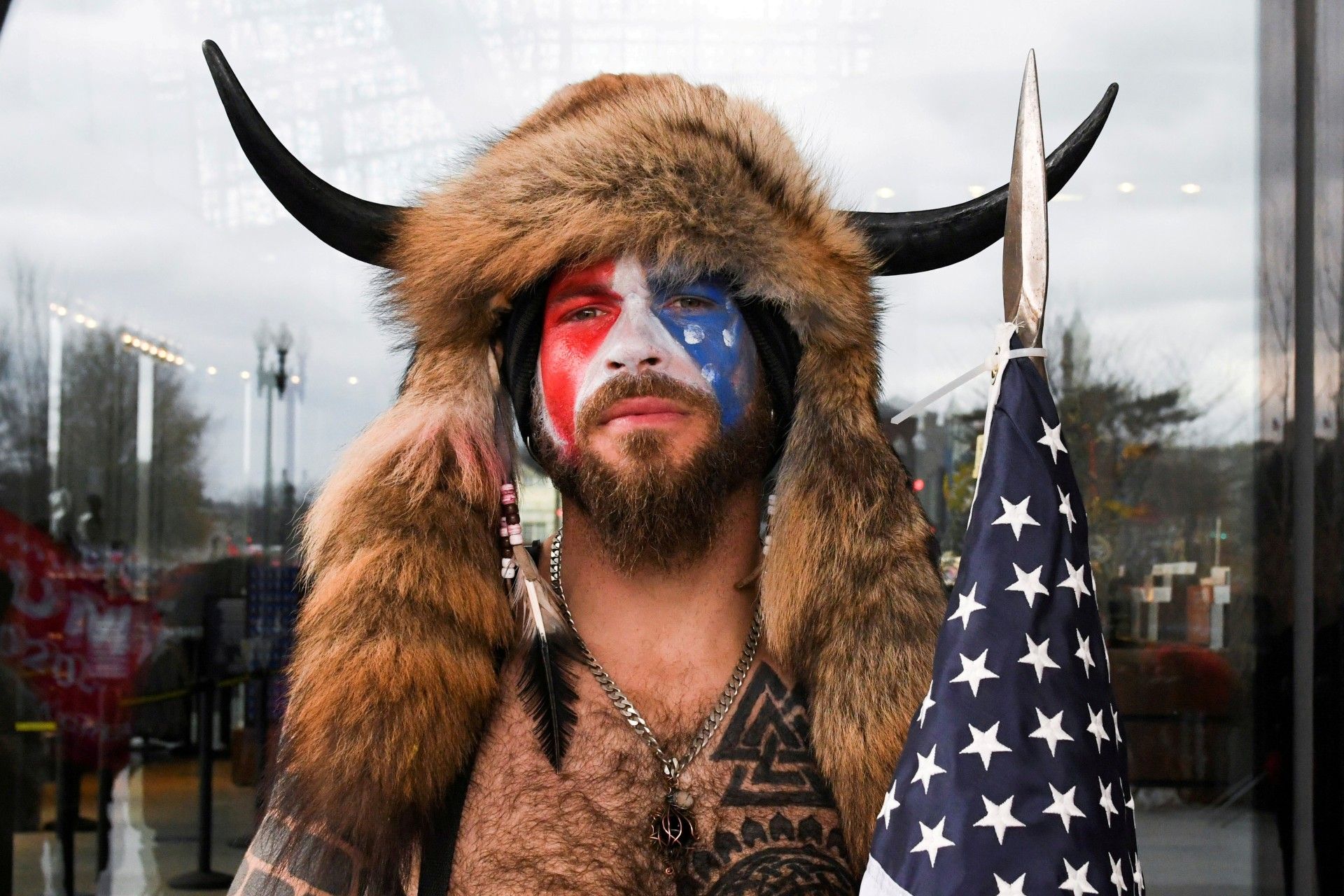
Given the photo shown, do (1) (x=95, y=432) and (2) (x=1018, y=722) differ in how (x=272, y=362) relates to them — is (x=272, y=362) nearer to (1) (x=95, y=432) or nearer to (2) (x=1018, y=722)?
(1) (x=95, y=432)

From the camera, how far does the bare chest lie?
1.64m

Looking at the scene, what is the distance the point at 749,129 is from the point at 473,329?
1.77ft

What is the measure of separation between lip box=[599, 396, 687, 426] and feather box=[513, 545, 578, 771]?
272 mm

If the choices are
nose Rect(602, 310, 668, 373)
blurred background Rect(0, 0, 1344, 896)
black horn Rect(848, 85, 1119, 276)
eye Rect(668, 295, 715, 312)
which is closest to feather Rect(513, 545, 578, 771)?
nose Rect(602, 310, 668, 373)

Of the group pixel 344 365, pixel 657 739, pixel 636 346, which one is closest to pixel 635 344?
pixel 636 346

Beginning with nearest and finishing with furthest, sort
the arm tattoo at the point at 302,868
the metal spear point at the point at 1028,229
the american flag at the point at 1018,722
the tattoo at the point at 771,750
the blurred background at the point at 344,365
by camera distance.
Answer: the american flag at the point at 1018,722
the metal spear point at the point at 1028,229
the arm tattoo at the point at 302,868
the tattoo at the point at 771,750
the blurred background at the point at 344,365

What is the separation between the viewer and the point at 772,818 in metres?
1.69

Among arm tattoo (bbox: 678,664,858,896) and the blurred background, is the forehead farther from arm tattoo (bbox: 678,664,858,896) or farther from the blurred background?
the blurred background

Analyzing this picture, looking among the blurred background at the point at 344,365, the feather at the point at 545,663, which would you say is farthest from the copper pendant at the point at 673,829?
the blurred background at the point at 344,365

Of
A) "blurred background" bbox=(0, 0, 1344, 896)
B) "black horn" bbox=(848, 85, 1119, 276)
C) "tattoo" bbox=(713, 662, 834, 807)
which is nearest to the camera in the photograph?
"tattoo" bbox=(713, 662, 834, 807)

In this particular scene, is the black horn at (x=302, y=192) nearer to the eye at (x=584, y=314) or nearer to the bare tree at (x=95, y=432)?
the eye at (x=584, y=314)

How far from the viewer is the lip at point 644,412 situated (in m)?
1.75

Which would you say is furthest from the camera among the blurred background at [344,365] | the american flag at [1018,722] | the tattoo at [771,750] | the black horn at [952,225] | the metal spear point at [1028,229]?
the blurred background at [344,365]

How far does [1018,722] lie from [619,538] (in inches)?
30.4
